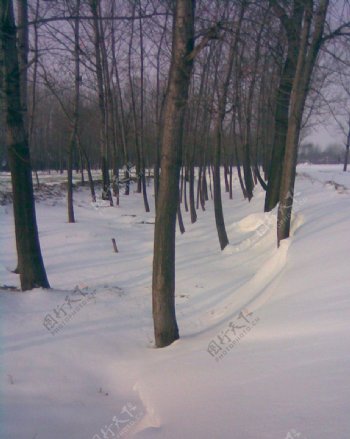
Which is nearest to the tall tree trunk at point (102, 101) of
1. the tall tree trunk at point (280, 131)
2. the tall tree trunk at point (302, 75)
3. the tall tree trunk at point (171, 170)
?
the tall tree trunk at point (280, 131)

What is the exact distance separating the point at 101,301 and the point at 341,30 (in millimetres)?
6700

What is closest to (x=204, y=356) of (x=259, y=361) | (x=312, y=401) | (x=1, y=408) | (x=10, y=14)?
(x=259, y=361)

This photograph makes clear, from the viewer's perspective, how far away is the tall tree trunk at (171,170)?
4875 millimetres

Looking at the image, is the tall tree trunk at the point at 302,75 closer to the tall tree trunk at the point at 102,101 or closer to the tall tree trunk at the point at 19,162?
the tall tree trunk at the point at 19,162

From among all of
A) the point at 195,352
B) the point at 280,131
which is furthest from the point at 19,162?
the point at 280,131

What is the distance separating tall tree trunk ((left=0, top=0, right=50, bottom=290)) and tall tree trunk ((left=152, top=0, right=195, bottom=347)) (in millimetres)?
2767

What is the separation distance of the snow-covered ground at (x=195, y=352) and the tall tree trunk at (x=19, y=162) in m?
0.49

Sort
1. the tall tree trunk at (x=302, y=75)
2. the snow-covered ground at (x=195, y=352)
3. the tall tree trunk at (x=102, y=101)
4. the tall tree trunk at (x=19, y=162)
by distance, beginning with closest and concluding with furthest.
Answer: the snow-covered ground at (x=195, y=352) < the tall tree trunk at (x=19, y=162) < the tall tree trunk at (x=302, y=75) < the tall tree trunk at (x=102, y=101)

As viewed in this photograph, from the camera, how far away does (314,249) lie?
297 inches

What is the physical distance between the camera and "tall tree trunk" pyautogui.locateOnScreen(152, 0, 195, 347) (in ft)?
16.0

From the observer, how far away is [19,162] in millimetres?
6945

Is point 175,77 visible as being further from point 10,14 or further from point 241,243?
point 241,243

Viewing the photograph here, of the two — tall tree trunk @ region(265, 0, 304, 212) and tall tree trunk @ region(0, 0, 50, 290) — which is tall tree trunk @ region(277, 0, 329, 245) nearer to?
tall tree trunk @ region(265, 0, 304, 212)

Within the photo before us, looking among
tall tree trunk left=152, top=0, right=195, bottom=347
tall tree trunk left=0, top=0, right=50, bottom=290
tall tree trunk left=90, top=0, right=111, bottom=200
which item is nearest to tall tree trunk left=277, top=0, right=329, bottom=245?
tall tree trunk left=152, top=0, right=195, bottom=347
